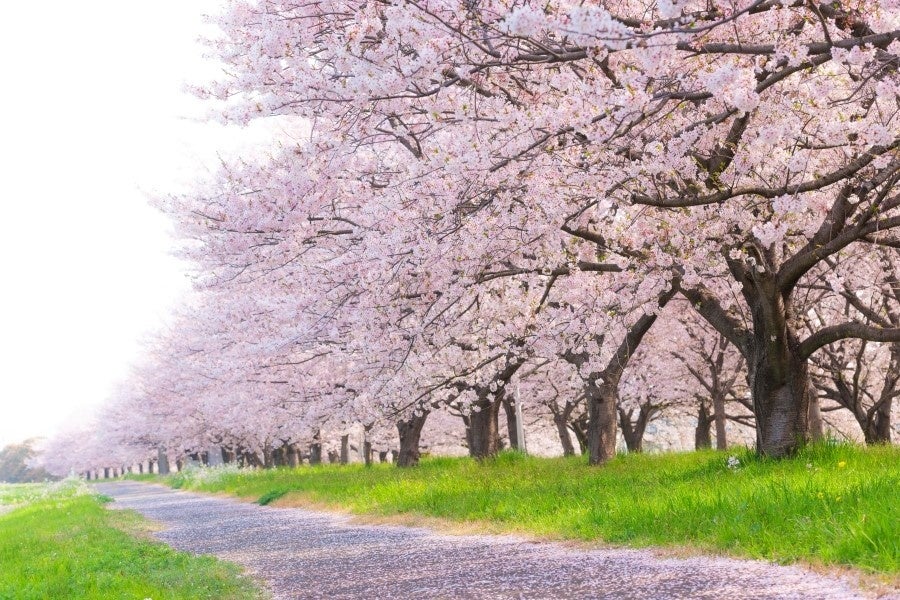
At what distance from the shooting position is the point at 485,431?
2327cm

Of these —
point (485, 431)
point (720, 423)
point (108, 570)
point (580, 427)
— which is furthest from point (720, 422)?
point (108, 570)

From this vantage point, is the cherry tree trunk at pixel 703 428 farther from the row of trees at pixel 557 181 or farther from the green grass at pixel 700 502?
the green grass at pixel 700 502

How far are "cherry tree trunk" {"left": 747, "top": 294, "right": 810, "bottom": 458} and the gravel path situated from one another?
4923 millimetres

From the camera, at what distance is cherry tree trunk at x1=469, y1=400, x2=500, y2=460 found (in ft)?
75.6

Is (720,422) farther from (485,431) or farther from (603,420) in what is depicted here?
(603,420)

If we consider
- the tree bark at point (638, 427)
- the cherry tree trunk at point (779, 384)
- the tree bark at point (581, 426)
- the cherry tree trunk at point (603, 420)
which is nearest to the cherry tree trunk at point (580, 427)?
the tree bark at point (581, 426)

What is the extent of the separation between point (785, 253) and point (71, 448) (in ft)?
Result: 391

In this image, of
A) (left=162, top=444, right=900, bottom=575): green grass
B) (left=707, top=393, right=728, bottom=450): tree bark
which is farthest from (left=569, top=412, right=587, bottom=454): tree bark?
(left=162, top=444, right=900, bottom=575): green grass

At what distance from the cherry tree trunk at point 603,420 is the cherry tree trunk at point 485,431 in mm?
5394

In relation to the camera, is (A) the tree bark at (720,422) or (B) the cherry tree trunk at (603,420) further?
(A) the tree bark at (720,422)

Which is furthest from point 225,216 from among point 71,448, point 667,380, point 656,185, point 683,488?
point 71,448

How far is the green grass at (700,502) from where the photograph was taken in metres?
6.67

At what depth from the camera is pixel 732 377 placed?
27438 mm

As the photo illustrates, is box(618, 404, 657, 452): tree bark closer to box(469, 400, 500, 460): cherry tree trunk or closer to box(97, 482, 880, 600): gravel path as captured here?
box(469, 400, 500, 460): cherry tree trunk
